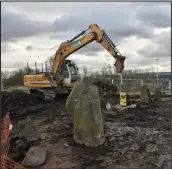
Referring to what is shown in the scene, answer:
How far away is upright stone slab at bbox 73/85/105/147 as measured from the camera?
26.8 feet

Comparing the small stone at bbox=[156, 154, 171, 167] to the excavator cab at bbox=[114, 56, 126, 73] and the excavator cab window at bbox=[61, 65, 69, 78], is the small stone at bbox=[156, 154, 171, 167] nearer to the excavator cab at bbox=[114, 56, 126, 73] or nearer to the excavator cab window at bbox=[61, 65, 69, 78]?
the excavator cab at bbox=[114, 56, 126, 73]

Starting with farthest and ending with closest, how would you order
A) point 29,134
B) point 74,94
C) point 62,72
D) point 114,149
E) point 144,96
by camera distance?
point 62,72, point 144,96, point 74,94, point 29,134, point 114,149

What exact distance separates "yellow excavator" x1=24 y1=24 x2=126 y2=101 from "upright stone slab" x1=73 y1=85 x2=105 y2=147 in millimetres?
9810

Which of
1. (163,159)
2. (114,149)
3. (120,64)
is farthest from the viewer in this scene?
(120,64)

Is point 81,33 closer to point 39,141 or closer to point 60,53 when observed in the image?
point 60,53

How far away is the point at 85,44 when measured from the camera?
62.1 feet

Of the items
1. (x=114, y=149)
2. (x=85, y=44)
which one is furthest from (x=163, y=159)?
(x=85, y=44)

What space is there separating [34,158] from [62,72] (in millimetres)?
13957

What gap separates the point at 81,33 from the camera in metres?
18.5

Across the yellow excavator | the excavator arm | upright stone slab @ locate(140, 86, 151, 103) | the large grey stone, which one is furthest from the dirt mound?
the large grey stone

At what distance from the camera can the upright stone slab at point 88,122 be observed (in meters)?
8.16

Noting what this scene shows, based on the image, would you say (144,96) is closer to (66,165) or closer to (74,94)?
(74,94)

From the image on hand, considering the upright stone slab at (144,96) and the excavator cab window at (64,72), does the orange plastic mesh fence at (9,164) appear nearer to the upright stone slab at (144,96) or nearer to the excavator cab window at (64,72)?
the upright stone slab at (144,96)

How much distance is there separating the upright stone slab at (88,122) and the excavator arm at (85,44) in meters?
7.96
